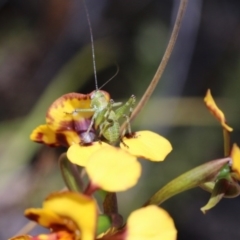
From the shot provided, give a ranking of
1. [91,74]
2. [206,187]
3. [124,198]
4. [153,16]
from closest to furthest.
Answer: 1. [206,187]
2. [124,198]
3. [91,74]
4. [153,16]

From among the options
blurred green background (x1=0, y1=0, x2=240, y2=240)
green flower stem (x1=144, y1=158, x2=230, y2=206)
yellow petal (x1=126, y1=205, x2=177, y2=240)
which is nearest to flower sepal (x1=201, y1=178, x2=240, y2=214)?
green flower stem (x1=144, y1=158, x2=230, y2=206)

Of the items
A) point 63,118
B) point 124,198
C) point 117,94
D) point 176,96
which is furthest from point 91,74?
point 63,118

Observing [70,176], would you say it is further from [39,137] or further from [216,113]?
[216,113]

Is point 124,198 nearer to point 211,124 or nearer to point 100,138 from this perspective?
point 211,124

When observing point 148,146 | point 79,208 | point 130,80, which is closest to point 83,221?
point 79,208

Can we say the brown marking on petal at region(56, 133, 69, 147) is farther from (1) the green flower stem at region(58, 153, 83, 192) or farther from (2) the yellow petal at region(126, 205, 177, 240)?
(2) the yellow petal at region(126, 205, 177, 240)

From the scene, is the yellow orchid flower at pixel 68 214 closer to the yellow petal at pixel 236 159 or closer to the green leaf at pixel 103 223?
the green leaf at pixel 103 223

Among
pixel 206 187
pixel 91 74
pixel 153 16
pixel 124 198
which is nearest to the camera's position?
pixel 206 187
